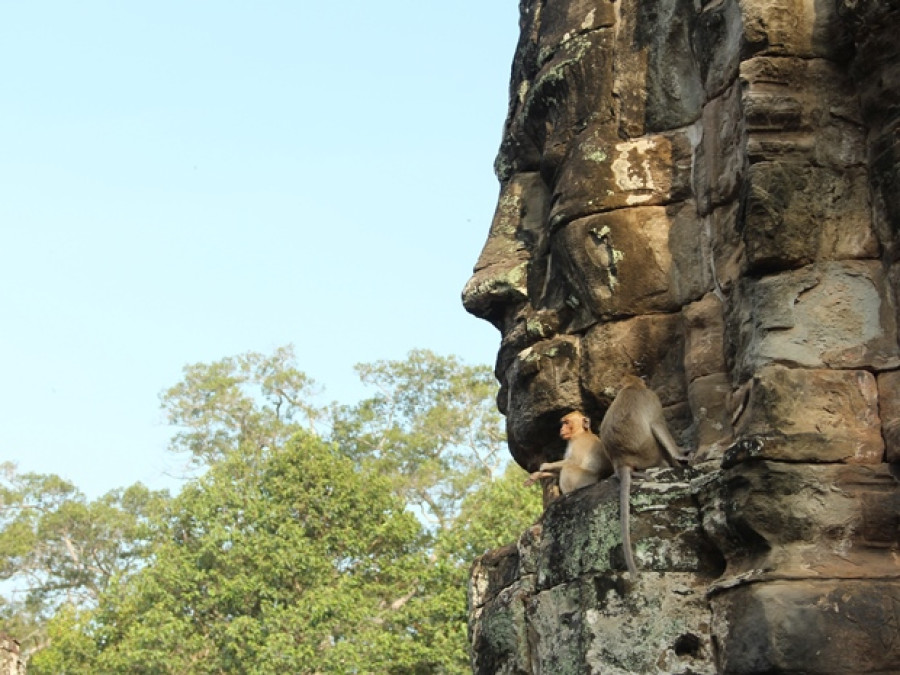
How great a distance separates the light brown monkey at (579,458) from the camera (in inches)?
246

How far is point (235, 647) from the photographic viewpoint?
18.6 m

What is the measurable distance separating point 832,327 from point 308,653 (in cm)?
1418

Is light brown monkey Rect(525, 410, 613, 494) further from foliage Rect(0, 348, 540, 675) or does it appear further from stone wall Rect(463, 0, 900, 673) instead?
foliage Rect(0, 348, 540, 675)

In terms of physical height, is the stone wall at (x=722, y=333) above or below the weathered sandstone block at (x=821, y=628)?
above

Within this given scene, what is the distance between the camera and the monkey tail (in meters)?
5.32

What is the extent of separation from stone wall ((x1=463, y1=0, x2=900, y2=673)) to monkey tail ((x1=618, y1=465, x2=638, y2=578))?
1.8 inches

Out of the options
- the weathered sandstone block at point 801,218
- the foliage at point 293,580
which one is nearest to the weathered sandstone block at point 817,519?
the weathered sandstone block at point 801,218

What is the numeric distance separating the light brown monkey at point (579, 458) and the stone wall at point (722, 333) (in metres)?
0.09

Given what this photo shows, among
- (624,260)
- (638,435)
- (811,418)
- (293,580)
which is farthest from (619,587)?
(293,580)

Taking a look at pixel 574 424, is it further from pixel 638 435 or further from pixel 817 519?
pixel 817 519

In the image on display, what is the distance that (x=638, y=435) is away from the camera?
5.77 m

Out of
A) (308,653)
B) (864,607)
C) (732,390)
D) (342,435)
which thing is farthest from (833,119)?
(342,435)

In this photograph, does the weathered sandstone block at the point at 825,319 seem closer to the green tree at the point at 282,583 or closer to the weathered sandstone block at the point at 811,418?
the weathered sandstone block at the point at 811,418

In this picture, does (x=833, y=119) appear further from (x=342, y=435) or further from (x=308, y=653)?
(x=342, y=435)
